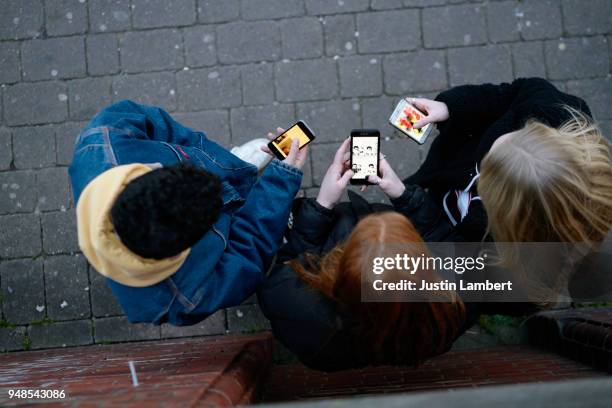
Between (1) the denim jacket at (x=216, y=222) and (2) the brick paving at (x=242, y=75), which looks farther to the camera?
(2) the brick paving at (x=242, y=75)

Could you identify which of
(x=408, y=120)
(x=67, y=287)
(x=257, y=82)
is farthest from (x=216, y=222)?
(x=67, y=287)

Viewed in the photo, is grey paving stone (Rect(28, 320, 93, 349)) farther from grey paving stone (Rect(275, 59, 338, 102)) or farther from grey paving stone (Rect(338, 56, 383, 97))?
grey paving stone (Rect(338, 56, 383, 97))

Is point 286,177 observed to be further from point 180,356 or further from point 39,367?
point 39,367

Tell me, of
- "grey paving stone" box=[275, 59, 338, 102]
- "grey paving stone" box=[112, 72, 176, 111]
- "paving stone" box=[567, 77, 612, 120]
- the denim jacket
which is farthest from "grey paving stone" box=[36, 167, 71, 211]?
"paving stone" box=[567, 77, 612, 120]

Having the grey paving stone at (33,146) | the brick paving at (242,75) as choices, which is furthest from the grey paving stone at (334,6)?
the grey paving stone at (33,146)

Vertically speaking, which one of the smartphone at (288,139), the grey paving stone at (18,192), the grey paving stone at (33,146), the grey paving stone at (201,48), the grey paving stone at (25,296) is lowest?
the grey paving stone at (25,296)

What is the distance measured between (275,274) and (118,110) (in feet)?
3.16

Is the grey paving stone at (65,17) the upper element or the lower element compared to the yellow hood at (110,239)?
upper

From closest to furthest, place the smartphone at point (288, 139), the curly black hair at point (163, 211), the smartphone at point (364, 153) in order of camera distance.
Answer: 1. the curly black hair at point (163, 211)
2. the smartphone at point (364, 153)
3. the smartphone at point (288, 139)

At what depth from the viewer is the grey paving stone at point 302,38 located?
3600 millimetres

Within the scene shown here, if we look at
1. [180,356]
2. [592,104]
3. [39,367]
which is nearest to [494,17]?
[592,104]

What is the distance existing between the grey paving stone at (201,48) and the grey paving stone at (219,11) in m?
0.07

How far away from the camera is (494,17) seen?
3.60m

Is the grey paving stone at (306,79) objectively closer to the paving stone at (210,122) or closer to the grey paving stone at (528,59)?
the paving stone at (210,122)
